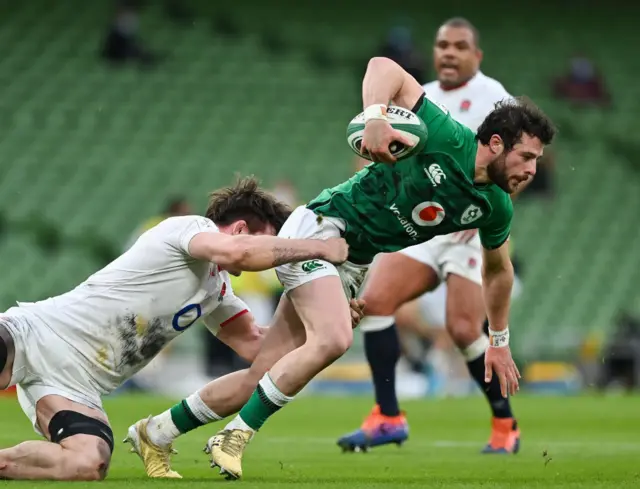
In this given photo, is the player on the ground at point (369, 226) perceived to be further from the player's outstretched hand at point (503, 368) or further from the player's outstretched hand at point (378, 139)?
the player's outstretched hand at point (378, 139)

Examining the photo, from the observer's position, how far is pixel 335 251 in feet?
18.4

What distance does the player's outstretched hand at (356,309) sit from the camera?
5.90 m

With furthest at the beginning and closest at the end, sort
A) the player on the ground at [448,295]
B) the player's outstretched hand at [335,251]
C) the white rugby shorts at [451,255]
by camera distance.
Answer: the white rugby shorts at [451,255]
the player on the ground at [448,295]
the player's outstretched hand at [335,251]

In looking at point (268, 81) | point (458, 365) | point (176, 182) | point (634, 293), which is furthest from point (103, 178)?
point (634, 293)

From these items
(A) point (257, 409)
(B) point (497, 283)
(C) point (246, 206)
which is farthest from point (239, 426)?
(B) point (497, 283)

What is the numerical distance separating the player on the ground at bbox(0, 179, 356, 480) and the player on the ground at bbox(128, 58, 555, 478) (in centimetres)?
29

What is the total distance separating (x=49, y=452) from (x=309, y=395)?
9566mm

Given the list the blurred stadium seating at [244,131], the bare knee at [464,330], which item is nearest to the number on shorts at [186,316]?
the bare knee at [464,330]

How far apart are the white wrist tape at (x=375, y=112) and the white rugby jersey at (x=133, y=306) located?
82 centimetres

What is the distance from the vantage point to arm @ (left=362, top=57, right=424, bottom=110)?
557 centimetres

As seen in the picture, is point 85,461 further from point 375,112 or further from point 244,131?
point 244,131

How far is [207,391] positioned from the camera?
600 centimetres

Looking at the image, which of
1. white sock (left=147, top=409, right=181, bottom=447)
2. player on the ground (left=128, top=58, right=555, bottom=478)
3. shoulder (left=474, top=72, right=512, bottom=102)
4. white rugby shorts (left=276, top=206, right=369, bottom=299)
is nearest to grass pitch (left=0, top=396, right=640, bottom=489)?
white sock (left=147, top=409, right=181, bottom=447)

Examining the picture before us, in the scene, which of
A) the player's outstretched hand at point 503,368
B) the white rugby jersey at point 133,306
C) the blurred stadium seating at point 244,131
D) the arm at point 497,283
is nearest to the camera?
the white rugby jersey at point 133,306
